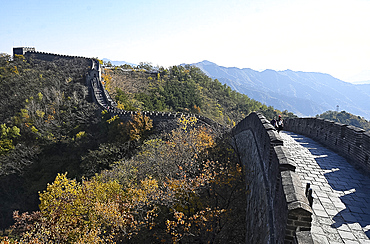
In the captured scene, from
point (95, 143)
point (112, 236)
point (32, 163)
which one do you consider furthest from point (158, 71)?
point (112, 236)

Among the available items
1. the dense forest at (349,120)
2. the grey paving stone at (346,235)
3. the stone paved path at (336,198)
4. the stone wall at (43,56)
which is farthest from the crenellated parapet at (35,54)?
the dense forest at (349,120)

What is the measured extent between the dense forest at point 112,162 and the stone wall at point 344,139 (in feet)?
13.7

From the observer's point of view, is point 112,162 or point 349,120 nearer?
point 112,162

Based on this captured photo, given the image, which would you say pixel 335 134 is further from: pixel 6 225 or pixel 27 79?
pixel 27 79

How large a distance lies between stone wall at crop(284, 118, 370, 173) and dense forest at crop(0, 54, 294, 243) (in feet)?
13.7

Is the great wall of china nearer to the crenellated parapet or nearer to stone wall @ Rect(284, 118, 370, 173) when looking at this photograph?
stone wall @ Rect(284, 118, 370, 173)

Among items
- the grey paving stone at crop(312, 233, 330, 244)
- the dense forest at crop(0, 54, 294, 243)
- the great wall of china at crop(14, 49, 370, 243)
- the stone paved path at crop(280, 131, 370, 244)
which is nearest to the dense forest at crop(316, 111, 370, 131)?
the dense forest at crop(0, 54, 294, 243)

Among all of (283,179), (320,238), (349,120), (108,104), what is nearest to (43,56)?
(108,104)

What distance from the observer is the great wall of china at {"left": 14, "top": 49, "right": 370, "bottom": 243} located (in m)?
3.66

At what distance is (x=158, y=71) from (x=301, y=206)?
52.5 m

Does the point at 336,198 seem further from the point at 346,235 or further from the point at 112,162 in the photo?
the point at 112,162

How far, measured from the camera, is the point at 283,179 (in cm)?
441

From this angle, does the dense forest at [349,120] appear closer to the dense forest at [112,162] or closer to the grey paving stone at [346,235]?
the dense forest at [112,162]

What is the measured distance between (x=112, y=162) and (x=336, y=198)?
21742 millimetres
